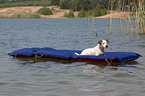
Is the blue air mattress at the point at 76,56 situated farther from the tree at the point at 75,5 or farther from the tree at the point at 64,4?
the tree at the point at 64,4

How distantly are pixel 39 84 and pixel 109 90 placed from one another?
1.98m

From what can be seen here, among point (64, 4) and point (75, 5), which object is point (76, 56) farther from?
point (64, 4)

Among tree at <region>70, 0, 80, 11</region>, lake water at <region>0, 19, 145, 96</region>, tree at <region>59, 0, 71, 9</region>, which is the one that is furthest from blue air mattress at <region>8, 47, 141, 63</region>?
tree at <region>59, 0, 71, 9</region>

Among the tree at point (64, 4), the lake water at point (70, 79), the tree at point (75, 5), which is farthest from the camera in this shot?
the tree at point (64, 4)

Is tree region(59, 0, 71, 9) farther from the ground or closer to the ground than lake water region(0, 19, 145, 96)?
farther from the ground

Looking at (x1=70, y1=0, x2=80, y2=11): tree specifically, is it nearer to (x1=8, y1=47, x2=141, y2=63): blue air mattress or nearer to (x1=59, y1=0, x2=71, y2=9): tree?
(x1=59, y1=0, x2=71, y2=9): tree

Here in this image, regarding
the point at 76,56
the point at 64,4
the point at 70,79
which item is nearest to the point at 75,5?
the point at 64,4

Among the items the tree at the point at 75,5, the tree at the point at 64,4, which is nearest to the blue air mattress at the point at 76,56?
the tree at the point at 75,5

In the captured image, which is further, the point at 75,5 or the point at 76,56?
the point at 75,5

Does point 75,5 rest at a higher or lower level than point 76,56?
higher

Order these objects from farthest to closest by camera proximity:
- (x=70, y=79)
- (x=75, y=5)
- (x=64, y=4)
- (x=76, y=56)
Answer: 1. (x=64, y=4)
2. (x=75, y=5)
3. (x=76, y=56)
4. (x=70, y=79)

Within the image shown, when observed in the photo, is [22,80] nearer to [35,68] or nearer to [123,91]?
[35,68]

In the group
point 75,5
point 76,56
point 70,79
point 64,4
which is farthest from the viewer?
point 64,4

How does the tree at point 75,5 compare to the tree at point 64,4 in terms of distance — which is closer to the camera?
the tree at point 75,5
